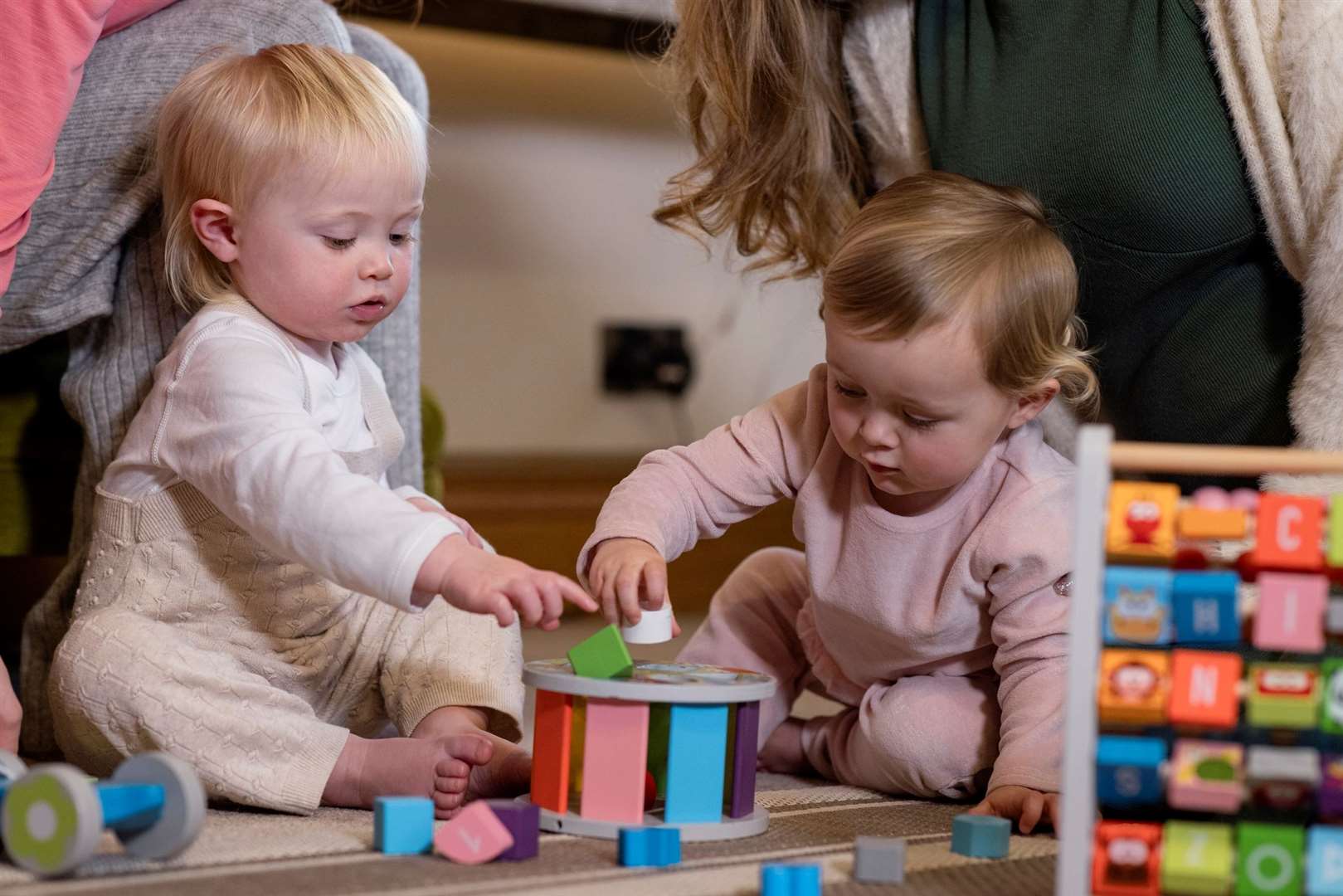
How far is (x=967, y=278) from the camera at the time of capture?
3.15 ft

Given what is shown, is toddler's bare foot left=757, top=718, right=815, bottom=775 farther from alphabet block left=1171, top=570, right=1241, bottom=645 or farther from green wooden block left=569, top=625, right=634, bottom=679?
alphabet block left=1171, top=570, right=1241, bottom=645

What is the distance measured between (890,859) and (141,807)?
0.39m

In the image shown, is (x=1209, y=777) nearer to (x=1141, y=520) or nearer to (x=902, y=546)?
(x=1141, y=520)

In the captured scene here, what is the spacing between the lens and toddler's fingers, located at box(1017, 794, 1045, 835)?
922 mm

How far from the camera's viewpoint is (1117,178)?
1.12m

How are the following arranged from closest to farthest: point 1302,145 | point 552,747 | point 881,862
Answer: point 881,862 < point 552,747 < point 1302,145

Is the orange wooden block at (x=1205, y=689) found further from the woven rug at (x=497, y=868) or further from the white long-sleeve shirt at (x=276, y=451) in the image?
the white long-sleeve shirt at (x=276, y=451)

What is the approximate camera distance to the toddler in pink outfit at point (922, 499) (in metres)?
0.96

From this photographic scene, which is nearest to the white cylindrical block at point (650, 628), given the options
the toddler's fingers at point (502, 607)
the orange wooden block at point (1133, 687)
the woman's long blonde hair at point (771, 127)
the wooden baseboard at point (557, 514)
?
the toddler's fingers at point (502, 607)

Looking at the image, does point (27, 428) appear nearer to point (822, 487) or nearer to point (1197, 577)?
point (822, 487)

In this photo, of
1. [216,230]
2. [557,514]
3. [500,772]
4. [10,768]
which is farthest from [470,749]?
[557,514]

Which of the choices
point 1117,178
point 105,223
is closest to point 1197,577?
point 1117,178

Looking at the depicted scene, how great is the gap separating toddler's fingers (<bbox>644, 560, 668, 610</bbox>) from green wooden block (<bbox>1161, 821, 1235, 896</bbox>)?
35 cm

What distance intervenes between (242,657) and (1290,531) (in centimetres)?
68
